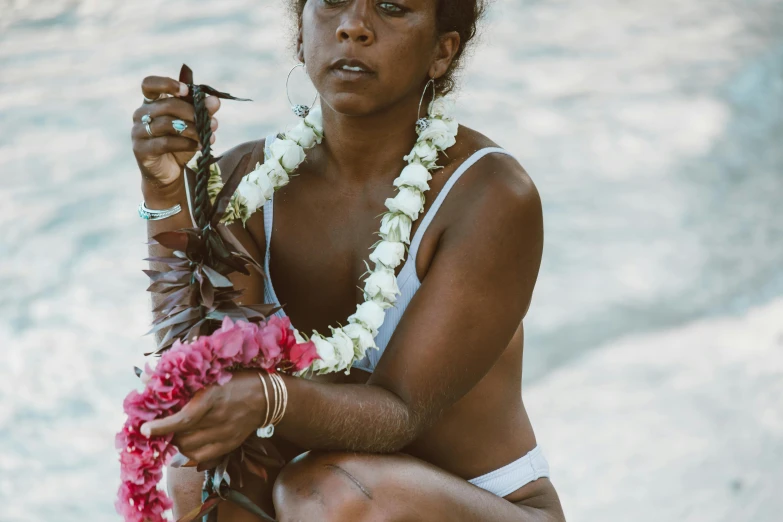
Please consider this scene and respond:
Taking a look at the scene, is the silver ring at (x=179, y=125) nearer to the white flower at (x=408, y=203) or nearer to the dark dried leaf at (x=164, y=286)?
the dark dried leaf at (x=164, y=286)

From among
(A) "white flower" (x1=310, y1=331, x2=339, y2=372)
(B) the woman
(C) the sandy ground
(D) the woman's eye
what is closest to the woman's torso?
(B) the woman

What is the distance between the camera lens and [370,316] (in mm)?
2391

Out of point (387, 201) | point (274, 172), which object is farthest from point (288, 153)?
point (387, 201)

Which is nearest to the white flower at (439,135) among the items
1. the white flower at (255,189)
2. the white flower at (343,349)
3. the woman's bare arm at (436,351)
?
the woman's bare arm at (436,351)

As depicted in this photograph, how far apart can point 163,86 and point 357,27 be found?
47 cm

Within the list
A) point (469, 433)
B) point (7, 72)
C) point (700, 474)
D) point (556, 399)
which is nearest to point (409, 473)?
point (469, 433)

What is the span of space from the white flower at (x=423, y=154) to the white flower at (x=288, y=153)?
10.2 inches

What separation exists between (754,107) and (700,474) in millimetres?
3832

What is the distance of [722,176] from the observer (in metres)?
6.88

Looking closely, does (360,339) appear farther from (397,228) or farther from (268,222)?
(268,222)

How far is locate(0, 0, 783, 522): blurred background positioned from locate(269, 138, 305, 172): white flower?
1689 millimetres

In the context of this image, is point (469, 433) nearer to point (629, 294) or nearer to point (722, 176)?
point (629, 294)

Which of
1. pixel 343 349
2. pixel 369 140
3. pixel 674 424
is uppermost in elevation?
pixel 369 140

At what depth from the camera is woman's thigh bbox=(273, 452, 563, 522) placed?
2074 millimetres
